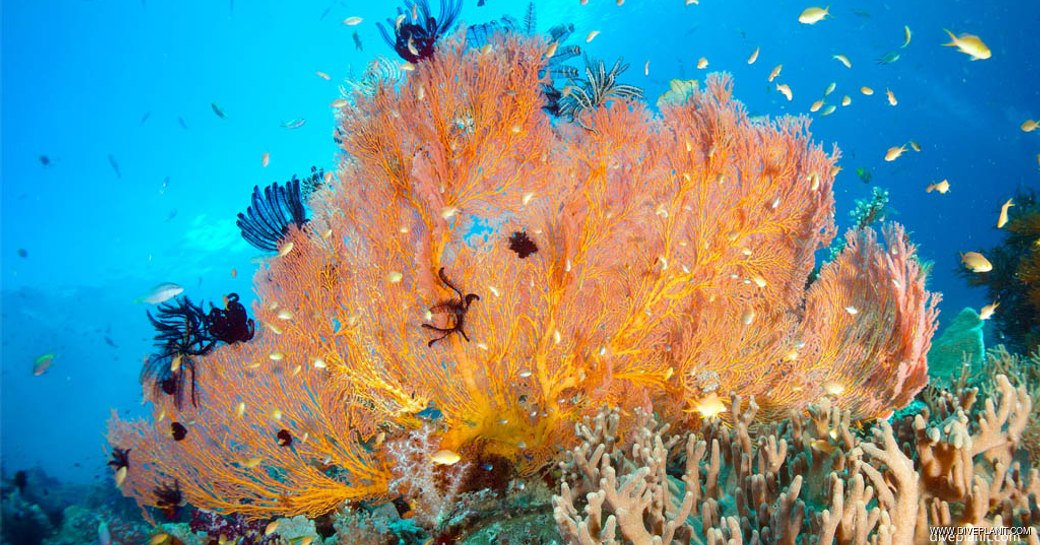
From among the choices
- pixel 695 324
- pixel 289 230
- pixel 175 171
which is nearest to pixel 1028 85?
pixel 695 324

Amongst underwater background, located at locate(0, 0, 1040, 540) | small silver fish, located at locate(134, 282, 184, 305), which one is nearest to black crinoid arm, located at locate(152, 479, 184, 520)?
small silver fish, located at locate(134, 282, 184, 305)

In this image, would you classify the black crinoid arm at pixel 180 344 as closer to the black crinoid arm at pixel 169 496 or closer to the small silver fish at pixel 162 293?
the black crinoid arm at pixel 169 496

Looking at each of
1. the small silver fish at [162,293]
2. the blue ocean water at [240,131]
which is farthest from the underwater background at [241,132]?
→ the small silver fish at [162,293]

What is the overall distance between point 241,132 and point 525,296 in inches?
2592

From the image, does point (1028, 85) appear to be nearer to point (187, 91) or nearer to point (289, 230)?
point (289, 230)

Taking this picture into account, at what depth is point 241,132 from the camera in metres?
57.5

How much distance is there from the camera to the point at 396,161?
13.9ft

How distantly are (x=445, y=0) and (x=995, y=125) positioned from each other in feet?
230

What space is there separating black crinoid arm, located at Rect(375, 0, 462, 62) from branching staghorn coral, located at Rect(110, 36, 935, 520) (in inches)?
13.9

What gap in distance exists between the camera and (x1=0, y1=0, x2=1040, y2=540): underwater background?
1832 inches

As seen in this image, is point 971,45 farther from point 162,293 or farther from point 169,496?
point 162,293

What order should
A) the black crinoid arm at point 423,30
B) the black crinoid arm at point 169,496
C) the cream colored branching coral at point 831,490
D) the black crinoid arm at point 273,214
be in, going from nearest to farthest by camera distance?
the cream colored branching coral at point 831,490, the black crinoid arm at point 423,30, the black crinoid arm at point 169,496, the black crinoid arm at point 273,214

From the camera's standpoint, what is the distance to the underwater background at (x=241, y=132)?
46531 millimetres

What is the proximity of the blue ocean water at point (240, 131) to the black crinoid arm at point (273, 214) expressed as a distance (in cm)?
4565
